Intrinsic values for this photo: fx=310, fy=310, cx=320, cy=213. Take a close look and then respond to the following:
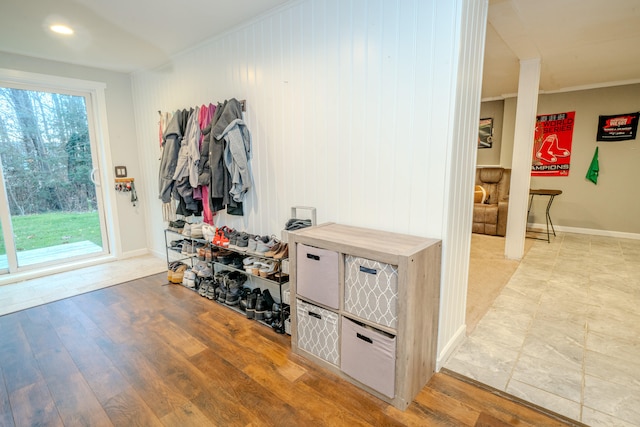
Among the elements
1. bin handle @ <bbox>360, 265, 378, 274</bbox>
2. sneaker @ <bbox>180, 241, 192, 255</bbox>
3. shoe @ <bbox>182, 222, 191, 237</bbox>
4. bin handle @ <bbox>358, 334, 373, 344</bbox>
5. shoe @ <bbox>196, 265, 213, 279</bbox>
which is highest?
bin handle @ <bbox>360, 265, 378, 274</bbox>

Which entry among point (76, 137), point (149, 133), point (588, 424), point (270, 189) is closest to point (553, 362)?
point (588, 424)

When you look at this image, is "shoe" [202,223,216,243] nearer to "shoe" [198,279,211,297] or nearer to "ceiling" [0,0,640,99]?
"shoe" [198,279,211,297]

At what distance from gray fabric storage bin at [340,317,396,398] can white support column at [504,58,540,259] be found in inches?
131

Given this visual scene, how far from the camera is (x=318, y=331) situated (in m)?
1.96

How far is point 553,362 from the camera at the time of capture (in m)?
2.00

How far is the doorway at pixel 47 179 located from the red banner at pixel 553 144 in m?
6.98

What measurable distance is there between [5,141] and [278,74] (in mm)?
3324

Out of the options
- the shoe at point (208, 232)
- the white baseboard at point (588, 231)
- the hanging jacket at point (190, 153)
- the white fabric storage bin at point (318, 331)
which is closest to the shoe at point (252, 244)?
the shoe at point (208, 232)

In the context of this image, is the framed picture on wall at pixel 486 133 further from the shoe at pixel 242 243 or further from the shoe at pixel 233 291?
the shoe at pixel 233 291

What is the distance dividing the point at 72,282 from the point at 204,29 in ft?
10.1

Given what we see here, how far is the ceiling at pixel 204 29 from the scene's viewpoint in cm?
236

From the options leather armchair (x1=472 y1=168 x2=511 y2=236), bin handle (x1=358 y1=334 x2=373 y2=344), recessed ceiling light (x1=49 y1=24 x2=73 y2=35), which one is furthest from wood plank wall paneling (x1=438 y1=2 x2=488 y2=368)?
leather armchair (x1=472 y1=168 x2=511 y2=236)

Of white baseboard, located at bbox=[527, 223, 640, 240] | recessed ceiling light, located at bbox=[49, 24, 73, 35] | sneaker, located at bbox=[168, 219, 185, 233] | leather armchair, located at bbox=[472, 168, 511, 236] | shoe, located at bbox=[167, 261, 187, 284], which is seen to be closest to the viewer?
recessed ceiling light, located at bbox=[49, 24, 73, 35]

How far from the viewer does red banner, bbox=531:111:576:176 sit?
17.7 ft
